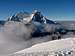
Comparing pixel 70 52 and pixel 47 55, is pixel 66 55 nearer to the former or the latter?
pixel 70 52

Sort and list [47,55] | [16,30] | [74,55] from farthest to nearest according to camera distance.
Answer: [16,30] → [47,55] → [74,55]

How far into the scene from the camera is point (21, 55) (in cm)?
4331

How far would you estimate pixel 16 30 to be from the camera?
177 metres

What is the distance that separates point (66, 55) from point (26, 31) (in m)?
144

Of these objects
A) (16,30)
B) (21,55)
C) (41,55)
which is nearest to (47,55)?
(41,55)

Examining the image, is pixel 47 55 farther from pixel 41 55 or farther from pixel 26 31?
→ pixel 26 31

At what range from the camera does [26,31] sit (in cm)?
18038

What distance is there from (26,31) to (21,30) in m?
7.22

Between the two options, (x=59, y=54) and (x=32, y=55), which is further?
(x=32, y=55)

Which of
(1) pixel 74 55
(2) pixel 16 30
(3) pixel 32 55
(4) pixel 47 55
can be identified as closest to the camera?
(1) pixel 74 55

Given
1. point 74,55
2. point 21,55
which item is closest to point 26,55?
point 21,55

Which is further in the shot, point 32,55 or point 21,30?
point 21,30

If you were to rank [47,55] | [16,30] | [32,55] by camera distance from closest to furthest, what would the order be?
[47,55] → [32,55] → [16,30]

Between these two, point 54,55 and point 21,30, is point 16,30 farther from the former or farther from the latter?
point 54,55
